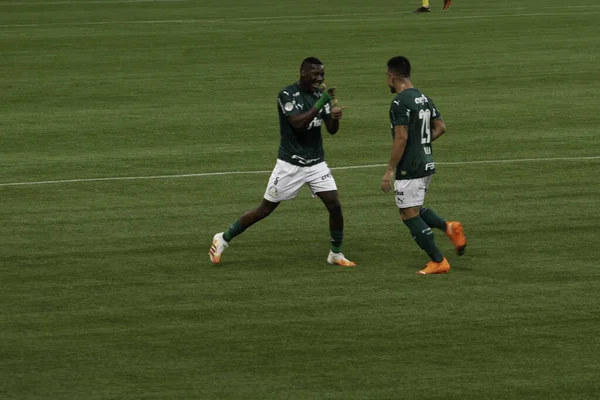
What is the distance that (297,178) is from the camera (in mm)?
13367

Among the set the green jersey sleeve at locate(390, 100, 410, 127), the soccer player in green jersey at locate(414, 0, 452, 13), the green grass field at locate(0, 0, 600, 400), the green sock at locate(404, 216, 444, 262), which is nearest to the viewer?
the green grass field at locate(0, 0, 600, 400)

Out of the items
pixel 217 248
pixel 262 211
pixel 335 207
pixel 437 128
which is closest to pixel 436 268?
pixel 335 207

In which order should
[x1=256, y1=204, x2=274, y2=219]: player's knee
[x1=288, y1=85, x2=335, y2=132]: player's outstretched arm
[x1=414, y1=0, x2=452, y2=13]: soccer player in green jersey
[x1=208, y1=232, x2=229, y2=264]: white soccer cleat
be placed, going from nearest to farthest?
1. [x1=288, y1=85, x2=335, y2=132]: player's outstretched arm
2. [x1=256, y1=204, x2=274, y2=219]: player's knee
3. [x1=208, y1=232, x2=229, y2=264]: white soccer cleat
4. [x1=414, y1=0, x2=452, y2=13]: soccer player in green jersey

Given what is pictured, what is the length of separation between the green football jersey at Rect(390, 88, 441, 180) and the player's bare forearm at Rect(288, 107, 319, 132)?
79cm

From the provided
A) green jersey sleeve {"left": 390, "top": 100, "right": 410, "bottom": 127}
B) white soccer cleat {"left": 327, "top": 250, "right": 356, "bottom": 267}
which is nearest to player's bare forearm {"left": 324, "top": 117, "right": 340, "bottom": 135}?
green jersey sleeve {"left": 390, "top": 100, "right": 410, "bottom": 127}

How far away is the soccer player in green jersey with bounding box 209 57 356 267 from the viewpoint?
43.1 ft

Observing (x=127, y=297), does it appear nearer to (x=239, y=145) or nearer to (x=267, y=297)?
(x=267, y=297)

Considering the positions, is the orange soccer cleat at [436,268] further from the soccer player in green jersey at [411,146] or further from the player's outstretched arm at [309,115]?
the player's outstretched arm at [309,115]

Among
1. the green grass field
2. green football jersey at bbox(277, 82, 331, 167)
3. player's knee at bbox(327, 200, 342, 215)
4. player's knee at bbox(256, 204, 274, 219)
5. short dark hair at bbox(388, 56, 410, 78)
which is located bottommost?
the green grass field

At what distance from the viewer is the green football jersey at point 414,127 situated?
12.6 meters

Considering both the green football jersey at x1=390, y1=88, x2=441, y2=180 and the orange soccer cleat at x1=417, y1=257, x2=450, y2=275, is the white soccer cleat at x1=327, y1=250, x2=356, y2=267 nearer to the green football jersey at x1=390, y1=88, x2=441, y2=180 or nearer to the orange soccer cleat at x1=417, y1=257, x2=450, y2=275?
the orange soccer cleat at x1=417, y1=257, x2=450, y2=275

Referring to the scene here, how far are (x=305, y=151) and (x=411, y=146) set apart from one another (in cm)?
117

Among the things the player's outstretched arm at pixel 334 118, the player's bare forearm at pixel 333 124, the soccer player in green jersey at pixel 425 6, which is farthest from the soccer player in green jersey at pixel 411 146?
the soccer player in green jersey at pixel 425 6

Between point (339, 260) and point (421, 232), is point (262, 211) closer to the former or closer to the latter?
point (339, 260)
